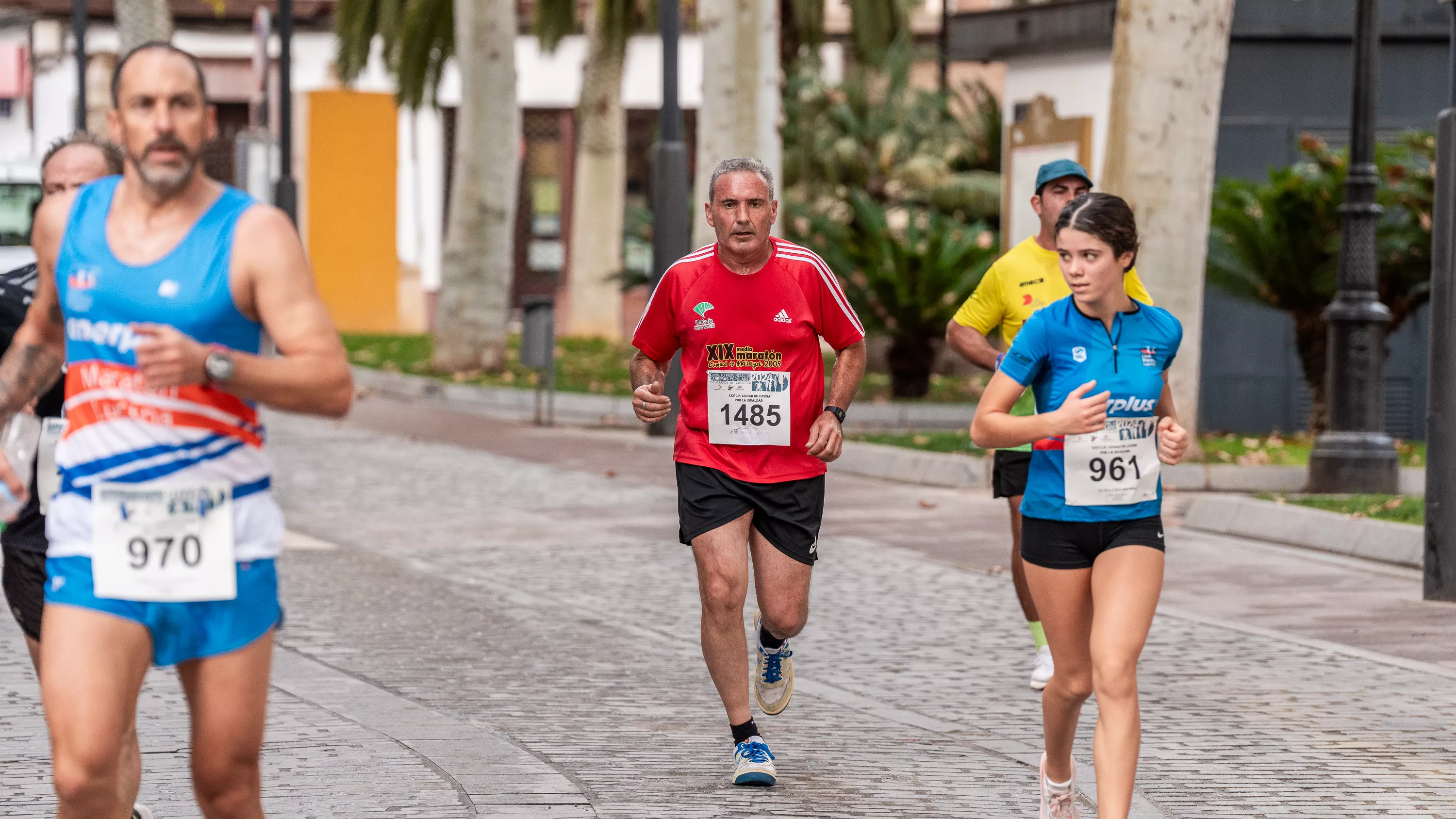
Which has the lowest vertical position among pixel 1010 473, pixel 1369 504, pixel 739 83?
pixel 1369 504

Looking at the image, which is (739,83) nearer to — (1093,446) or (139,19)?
(139,19)

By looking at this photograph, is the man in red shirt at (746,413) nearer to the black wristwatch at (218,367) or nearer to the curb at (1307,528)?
the black wristwatch at (218,367)

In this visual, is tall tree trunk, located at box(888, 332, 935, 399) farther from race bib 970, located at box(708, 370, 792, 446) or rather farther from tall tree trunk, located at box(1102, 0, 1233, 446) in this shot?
race bib 970, located at box(708, 370, 792, 446)

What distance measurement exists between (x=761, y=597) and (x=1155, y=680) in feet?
7.57

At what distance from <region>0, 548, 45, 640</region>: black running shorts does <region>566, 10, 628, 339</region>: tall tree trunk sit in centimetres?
2754

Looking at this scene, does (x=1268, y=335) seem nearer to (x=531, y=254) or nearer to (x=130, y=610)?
(x=130, y=610)

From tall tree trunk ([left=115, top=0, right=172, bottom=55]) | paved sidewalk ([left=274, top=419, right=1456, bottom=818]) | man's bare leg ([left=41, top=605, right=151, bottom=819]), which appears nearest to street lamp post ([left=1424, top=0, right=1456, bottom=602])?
paved sidewalk ([left=274, top=419, right=1456, bottom=818])

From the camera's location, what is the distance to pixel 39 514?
521cm

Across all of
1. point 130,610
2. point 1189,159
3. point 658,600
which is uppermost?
point 1189,159

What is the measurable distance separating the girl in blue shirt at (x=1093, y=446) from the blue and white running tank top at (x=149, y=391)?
6.57 feet

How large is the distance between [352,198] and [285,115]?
768cm

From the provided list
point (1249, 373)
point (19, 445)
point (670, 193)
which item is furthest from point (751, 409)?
point (1249, 373)

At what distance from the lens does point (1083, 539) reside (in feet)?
17.6

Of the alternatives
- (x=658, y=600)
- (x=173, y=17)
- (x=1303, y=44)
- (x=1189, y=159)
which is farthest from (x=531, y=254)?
(x=658, y=600)
